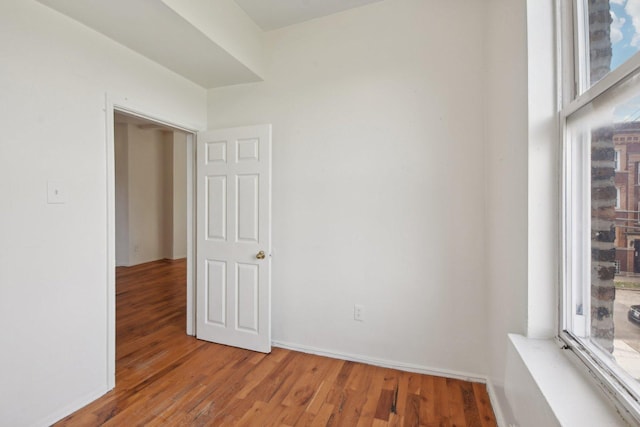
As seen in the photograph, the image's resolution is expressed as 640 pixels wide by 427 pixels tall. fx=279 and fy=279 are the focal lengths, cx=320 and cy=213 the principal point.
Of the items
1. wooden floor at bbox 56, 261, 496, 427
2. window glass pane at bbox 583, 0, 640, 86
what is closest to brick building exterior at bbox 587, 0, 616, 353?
window glass pane at bbox 583, 0, 640, 86

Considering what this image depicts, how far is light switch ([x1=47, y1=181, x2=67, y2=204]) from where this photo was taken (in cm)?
167

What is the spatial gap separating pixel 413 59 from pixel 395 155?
2.49 feet

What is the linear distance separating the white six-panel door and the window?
2.01 meters

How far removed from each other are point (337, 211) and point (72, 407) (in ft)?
7.32

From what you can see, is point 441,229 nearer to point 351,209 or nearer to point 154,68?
point 351,209

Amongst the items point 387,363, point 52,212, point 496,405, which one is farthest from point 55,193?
point 496,405

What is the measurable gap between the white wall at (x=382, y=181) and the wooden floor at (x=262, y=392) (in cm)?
23

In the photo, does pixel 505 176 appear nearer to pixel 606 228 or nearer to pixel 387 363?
pixel 606 228

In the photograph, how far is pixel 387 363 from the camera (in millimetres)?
2281

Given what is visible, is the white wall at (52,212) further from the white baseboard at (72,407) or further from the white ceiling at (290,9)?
the white ceiling at (290,9)

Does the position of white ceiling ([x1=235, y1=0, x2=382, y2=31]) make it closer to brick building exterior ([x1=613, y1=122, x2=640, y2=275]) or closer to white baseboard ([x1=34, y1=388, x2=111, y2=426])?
brick building exterior ([x1=613, y1=122, x2=640, y2=275])

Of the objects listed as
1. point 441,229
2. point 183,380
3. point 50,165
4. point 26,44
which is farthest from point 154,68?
point 441,229

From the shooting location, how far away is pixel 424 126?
2.17 metres

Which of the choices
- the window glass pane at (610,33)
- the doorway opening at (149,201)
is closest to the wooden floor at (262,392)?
the window glass pane at (610,33)
